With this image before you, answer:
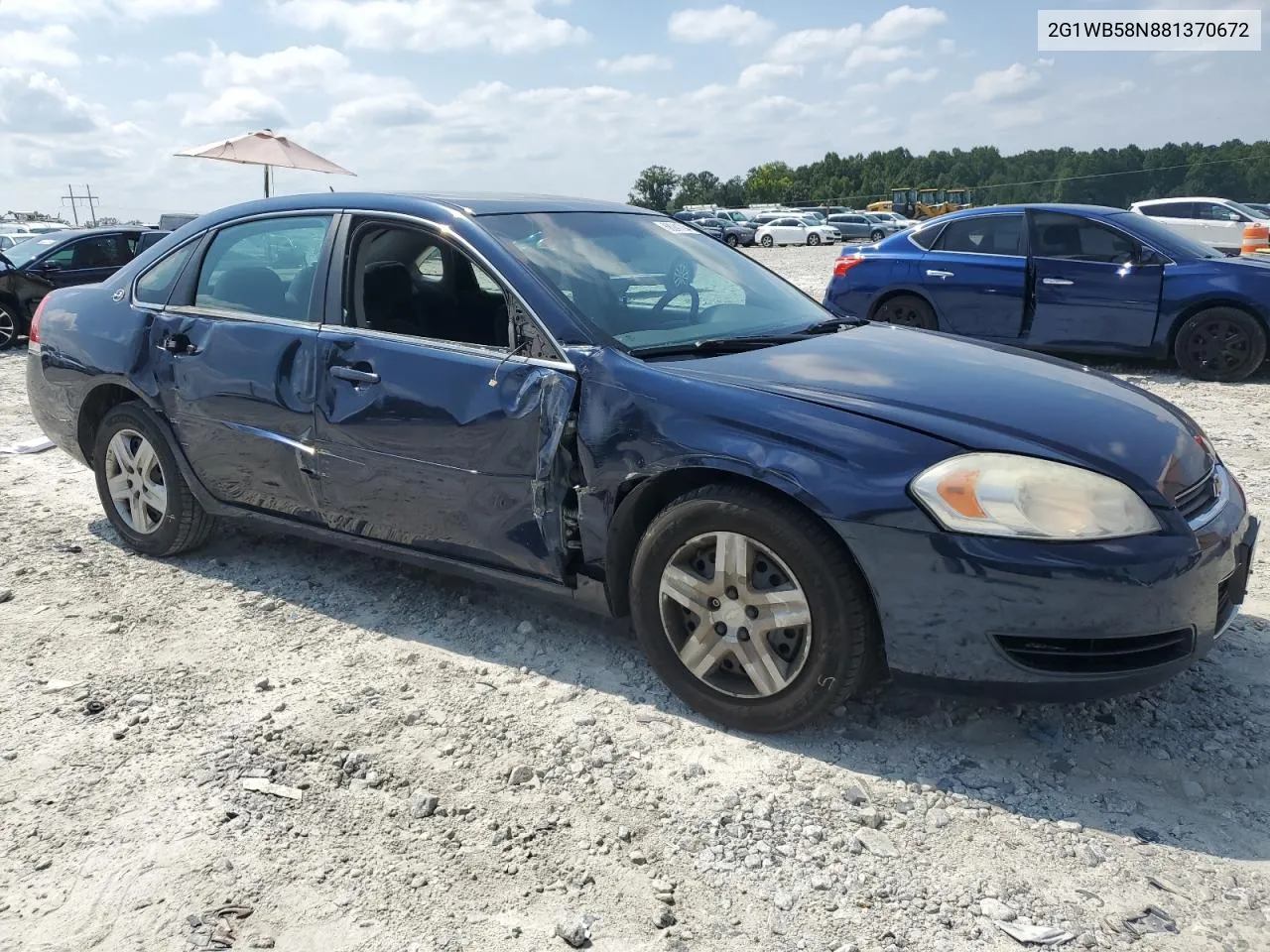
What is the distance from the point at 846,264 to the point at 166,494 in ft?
22.8

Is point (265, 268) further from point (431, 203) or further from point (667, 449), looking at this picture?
point (667, 449)

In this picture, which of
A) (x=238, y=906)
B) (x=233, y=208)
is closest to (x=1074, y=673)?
(x=238, y=906)

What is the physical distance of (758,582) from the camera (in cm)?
296

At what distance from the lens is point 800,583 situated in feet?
9.37

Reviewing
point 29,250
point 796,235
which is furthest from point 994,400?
point 796,235

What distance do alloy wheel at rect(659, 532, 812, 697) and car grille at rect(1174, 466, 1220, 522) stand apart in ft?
3.46

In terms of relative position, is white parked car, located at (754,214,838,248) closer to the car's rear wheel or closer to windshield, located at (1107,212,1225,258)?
the car's rear wheel

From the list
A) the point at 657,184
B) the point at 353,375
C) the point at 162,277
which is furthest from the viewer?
the point at 657,184

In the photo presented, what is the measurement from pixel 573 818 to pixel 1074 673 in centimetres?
136

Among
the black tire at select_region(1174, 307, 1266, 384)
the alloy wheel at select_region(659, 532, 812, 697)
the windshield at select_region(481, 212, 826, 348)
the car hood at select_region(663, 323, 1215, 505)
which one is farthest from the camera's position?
the black tire at select_region(1174, 307, 1266, 384)

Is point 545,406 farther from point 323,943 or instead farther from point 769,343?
point 323,943

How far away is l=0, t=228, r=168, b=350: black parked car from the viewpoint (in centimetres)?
1280

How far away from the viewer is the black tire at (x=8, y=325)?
12.8 m

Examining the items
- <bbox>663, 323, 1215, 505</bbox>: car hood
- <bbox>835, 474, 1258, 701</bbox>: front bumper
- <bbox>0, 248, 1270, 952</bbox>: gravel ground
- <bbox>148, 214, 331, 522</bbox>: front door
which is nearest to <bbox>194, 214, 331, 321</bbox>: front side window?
<bbox>148, 214, 331, 522</bbox>: front door
